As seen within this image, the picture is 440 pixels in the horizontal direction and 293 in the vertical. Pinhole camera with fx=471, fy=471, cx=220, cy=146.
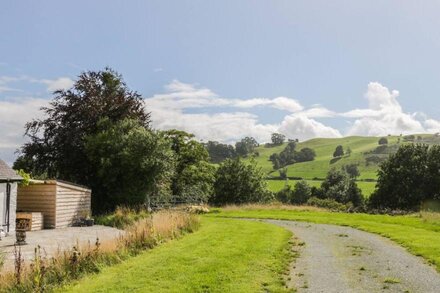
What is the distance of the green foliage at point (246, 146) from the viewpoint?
550ft

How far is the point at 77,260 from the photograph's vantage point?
11.8 meters

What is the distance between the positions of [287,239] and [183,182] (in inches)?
1480

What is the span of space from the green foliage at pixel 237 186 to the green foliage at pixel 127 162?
30362mm

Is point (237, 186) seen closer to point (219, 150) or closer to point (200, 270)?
point (200, 270)

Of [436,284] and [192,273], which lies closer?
[436,284]

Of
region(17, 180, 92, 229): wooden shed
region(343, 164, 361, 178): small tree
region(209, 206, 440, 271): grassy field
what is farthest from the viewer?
region(343, 164, 361, 178): small tree

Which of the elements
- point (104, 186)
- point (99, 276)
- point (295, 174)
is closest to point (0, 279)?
point (99, 276)

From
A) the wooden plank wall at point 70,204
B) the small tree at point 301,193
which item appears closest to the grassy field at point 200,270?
the wooden plank wall at point 70,204

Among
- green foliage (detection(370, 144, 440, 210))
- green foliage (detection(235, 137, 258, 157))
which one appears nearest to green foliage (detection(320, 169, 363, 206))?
green foliage (detection(370, 144, 440, 210))

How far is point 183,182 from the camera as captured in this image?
55.7 m

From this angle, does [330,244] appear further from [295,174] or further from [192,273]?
[295,174]

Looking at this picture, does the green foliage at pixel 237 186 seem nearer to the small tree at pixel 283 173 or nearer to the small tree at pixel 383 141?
the small tree at pixel 283 173

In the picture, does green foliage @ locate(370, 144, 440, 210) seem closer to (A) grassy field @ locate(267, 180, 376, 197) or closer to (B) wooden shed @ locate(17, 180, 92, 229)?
(A) grassy field @ locate(267, 180, 376, 197)

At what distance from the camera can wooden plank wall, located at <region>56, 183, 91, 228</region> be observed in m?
26.9
